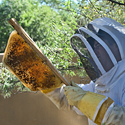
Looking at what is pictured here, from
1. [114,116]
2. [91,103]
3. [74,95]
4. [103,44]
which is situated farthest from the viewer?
[103,44]

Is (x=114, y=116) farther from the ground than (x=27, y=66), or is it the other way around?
(x=27, y=66)

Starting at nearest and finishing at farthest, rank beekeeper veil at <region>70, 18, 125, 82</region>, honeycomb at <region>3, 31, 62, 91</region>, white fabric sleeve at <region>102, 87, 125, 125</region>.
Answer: white fabric sleeve at <region>102, 87, 125, 125</region>
honeycomb at <region>3, 31, 62, 91</region>
beekeeper veil at <region>70, 18, 125, 82</region>

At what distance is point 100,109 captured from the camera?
1417 mm

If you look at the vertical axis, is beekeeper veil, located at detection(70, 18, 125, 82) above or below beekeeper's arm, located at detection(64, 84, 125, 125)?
above

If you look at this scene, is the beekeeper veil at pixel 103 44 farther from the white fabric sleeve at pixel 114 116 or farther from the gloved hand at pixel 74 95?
the white fabric sleeve at pixel 114 116

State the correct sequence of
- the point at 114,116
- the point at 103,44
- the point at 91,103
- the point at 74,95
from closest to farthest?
the point at 114,116, the point at 91,103, the point at 74,95, the point at 103,44

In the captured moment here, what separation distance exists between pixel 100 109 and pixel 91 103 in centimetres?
9

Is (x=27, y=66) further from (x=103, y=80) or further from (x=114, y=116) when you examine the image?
(x=114, y=116)

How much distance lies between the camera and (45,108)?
374 centimetres

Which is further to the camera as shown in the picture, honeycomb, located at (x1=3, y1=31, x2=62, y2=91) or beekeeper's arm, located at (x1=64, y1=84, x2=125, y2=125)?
honeycomb, located at (x1=3, y1=31, x2=62, y2=91)

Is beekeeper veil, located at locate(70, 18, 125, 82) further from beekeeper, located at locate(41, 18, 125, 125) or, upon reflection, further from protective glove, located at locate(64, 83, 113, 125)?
protective glove, located at locate(64, 83, 113, 125)

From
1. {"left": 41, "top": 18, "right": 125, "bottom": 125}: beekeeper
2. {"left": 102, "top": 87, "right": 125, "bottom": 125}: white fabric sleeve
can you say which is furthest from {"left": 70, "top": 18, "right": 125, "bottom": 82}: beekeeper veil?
{"left": 102, "top": 87, "right": 125, "bottom": 125}: white fabric sleeve

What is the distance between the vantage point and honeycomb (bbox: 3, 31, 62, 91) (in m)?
1.60

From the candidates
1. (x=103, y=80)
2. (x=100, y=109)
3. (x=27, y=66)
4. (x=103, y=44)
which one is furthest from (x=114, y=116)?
(x=27, y=66)
